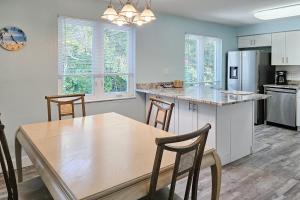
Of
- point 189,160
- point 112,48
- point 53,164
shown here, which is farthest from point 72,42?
point 189,160

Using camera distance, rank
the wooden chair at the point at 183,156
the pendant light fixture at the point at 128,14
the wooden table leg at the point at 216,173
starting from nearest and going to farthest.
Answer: the wooden chair at the point at 183,156 → the wooden table leg at the point at 216,173 → the pendant light fixture at the point at 128,14

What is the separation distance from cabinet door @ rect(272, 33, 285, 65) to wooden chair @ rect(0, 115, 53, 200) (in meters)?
5.22

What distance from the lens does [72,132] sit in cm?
200

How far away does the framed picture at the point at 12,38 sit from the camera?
291cm

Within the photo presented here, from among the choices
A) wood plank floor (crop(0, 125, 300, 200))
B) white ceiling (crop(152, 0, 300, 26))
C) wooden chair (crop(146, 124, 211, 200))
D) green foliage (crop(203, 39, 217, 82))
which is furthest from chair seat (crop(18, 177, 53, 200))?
green foliage (crop(203, 39, 217, 82))

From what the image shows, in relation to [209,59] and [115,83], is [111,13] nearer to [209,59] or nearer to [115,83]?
[115,83]

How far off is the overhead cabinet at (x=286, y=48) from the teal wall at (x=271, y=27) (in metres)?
0.11

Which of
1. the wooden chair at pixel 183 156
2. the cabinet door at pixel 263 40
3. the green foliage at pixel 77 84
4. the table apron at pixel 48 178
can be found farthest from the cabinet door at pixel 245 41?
the table apron at pixel 48 178

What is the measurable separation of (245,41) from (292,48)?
115cm

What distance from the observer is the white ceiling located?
366cm

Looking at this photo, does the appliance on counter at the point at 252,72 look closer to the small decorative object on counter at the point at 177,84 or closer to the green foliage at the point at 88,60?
the small decorative object on counter at the point at 177,84

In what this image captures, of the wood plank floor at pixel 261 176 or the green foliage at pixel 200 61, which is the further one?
the green foliage at pixel 200 61

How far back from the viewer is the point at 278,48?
5195 millimetres

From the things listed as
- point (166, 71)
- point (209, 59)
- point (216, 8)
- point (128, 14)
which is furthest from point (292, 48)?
point (128, 14)
